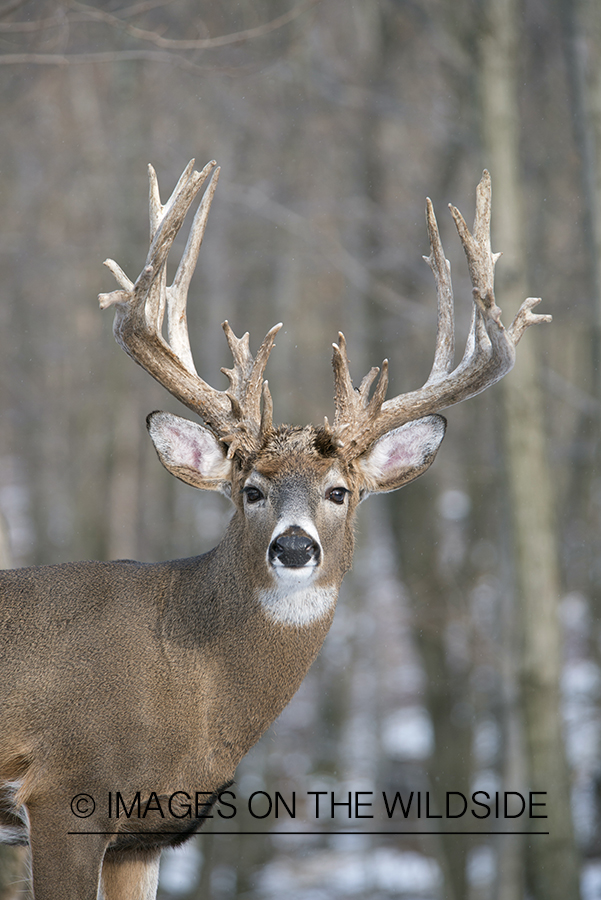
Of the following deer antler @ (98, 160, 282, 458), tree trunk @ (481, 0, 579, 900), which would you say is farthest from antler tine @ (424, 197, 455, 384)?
tree trunk @ (481, 0, 579, 900)

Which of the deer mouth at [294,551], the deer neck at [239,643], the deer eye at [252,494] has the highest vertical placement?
the deer eye at [252,494]

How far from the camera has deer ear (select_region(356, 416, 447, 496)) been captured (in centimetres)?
505

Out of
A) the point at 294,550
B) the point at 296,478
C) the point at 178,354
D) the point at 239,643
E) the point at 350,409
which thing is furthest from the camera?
the point at 178,354

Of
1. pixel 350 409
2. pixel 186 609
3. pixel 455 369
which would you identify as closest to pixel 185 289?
pixel 350 409

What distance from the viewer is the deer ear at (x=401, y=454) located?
16.6 ft

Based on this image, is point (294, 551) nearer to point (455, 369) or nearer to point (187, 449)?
point (187, 449)

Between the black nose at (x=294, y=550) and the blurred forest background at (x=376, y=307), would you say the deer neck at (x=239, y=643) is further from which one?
the blurred forest background at (x=376, y=307)

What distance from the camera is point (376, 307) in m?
14.0

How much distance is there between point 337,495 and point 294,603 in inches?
22.3

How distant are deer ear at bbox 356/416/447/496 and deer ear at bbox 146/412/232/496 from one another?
27.7 inches

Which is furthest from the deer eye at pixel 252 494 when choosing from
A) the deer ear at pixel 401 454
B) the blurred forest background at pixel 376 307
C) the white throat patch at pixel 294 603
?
the blurred forest background at pixel 376 307

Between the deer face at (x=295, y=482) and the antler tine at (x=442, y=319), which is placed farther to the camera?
the antler tine at (x=442, y=319)

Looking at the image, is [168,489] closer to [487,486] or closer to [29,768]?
[487,486]

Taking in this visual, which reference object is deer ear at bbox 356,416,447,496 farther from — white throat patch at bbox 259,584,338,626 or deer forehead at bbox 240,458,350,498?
white throat patch at bbox 259,584,338,626
